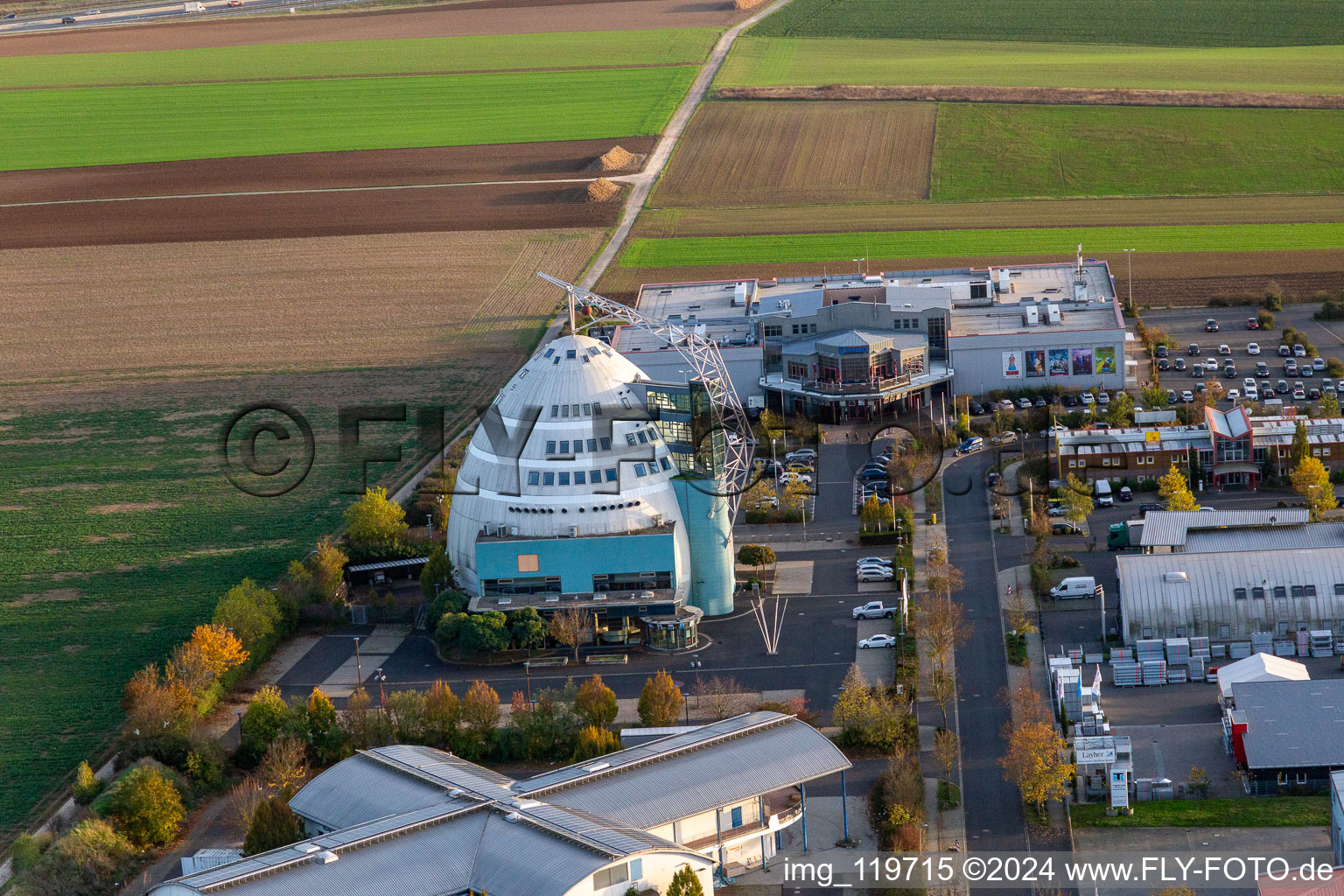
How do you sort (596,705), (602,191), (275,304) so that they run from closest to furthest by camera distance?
(596,705) → (275,304) → (602,191)

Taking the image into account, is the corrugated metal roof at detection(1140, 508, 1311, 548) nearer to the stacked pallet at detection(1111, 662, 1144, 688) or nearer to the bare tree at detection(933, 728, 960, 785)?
the stacked pallet at detection(1111, 662, 1144, 688)

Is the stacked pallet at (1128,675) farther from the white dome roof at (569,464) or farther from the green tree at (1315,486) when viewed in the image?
the white dome roof at (569,464)

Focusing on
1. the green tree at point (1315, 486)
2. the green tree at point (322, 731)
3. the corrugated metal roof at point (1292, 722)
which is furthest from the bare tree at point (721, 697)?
the green tree at point (1315, 486)

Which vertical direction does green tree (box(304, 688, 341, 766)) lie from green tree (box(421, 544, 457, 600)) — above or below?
below

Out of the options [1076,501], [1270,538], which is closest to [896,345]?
[1076,501]

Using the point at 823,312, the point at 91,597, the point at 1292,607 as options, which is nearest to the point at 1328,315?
the point at 823,312

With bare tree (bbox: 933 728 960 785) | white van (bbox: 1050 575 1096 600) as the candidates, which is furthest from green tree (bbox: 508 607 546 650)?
white van (bbox: 1050 575 1096 600)

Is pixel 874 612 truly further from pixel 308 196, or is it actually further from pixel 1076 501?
pixel 308 196

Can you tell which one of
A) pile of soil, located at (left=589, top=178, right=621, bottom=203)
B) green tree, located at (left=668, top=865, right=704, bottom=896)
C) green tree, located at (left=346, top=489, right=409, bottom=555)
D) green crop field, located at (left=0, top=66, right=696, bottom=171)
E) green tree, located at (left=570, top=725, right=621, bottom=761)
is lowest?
green tree, located at (left=668, top=865, right=704, bottom=896)
